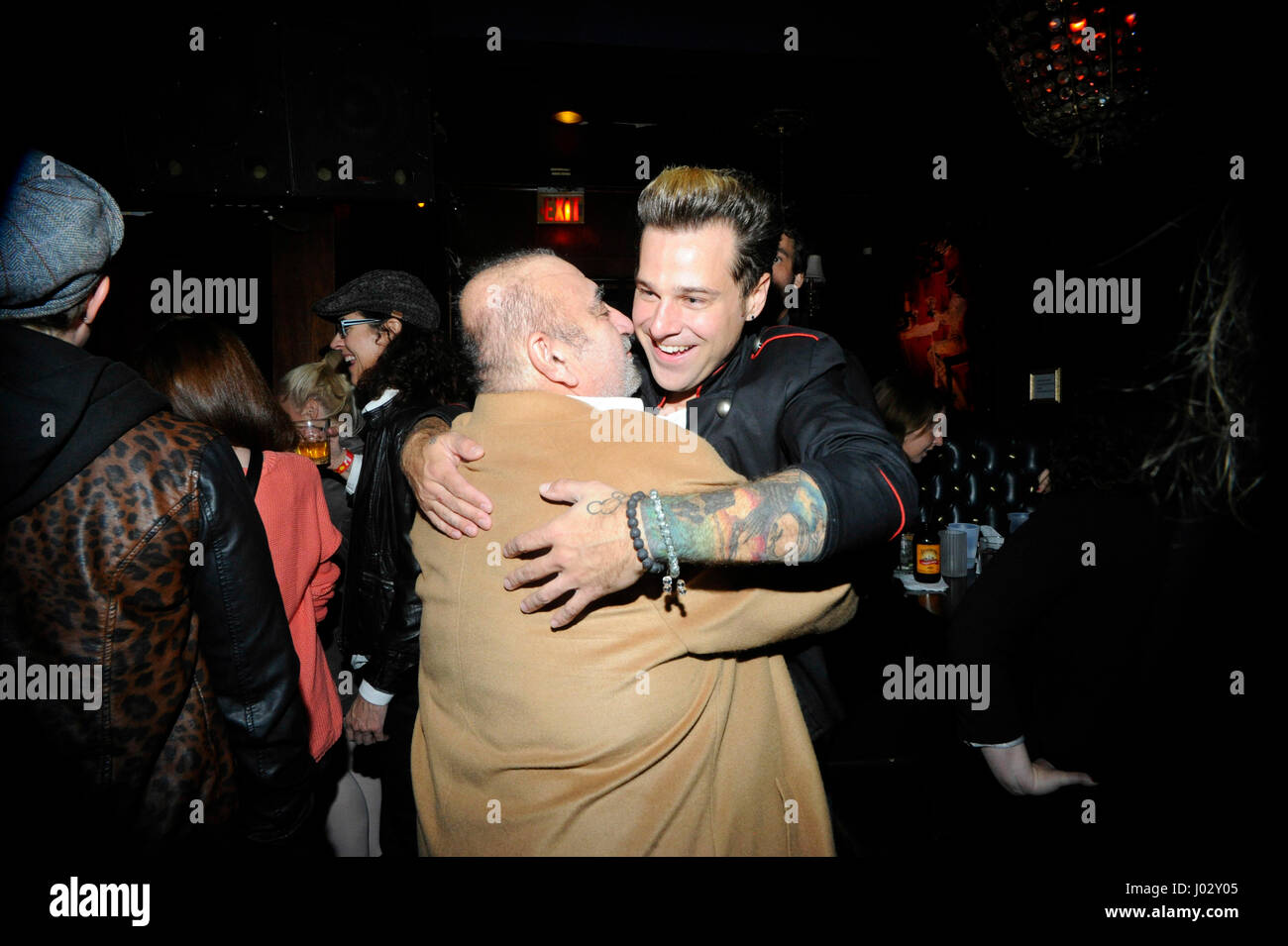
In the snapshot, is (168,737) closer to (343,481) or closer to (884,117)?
(343,481)

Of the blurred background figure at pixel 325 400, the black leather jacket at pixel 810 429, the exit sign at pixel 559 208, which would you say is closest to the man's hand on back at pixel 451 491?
the black leather jacket at pixel 810 429

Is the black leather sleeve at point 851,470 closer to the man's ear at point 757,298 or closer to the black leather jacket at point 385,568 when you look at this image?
the man's ear at point 757,298

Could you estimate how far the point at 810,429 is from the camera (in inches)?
51.1

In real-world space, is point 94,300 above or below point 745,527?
above

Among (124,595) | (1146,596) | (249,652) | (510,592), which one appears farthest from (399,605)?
(1146,596)

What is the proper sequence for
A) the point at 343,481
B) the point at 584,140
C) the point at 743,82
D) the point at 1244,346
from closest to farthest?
1. the point at 1244,346
2. the point at 343,481
3. the point at 743,82
4. the point at 584,140

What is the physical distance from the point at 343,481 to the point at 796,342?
203 cm

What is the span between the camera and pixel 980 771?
1894mm

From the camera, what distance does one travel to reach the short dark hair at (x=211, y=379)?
1.83 meters

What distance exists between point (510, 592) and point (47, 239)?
36.5 inches

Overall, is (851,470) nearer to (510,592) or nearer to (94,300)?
(510,592)

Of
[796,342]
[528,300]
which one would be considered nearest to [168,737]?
[528,300]

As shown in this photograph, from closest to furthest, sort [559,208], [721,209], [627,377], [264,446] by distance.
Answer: [627,377] → [721,209] → [264,446] → [559,208]

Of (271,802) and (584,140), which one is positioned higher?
(584,140)
